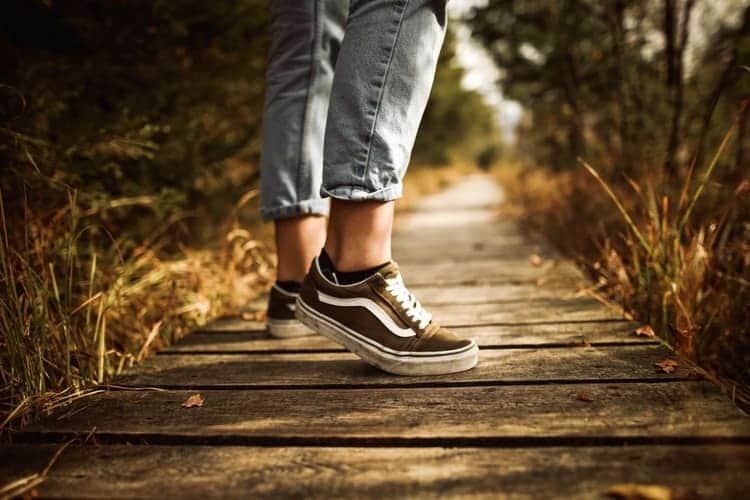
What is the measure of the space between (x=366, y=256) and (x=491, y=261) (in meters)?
1.67

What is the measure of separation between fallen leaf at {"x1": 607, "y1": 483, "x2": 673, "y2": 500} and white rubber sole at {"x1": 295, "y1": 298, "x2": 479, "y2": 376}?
497 millimetres

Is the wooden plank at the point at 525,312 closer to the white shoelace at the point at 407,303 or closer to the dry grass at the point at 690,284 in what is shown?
the dry grass at the point at 690,284

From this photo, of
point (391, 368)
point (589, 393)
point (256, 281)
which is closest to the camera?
point (589, 393)

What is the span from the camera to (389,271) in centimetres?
126

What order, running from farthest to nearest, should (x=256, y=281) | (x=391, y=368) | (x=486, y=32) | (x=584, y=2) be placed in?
(x=486, y=32) < (x=584, y=2) < (x=256, y=281) < (x=391, y=368)

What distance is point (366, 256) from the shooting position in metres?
1.24

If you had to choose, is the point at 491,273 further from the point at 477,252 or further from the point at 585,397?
the point at 585,397

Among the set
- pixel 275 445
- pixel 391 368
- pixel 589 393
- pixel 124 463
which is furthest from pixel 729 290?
pixel 124 463

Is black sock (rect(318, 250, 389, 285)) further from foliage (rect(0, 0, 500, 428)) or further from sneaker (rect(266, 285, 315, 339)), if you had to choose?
foliage (rect(0, 0, 500, 428))

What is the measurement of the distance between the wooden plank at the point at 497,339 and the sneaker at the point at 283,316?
0.02m

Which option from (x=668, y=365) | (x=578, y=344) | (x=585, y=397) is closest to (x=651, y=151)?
(x=578, y=344)

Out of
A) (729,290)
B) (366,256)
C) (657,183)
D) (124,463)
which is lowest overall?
(124,463)

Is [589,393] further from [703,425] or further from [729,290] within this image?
[729,290]

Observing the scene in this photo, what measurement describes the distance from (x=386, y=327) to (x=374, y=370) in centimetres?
12
